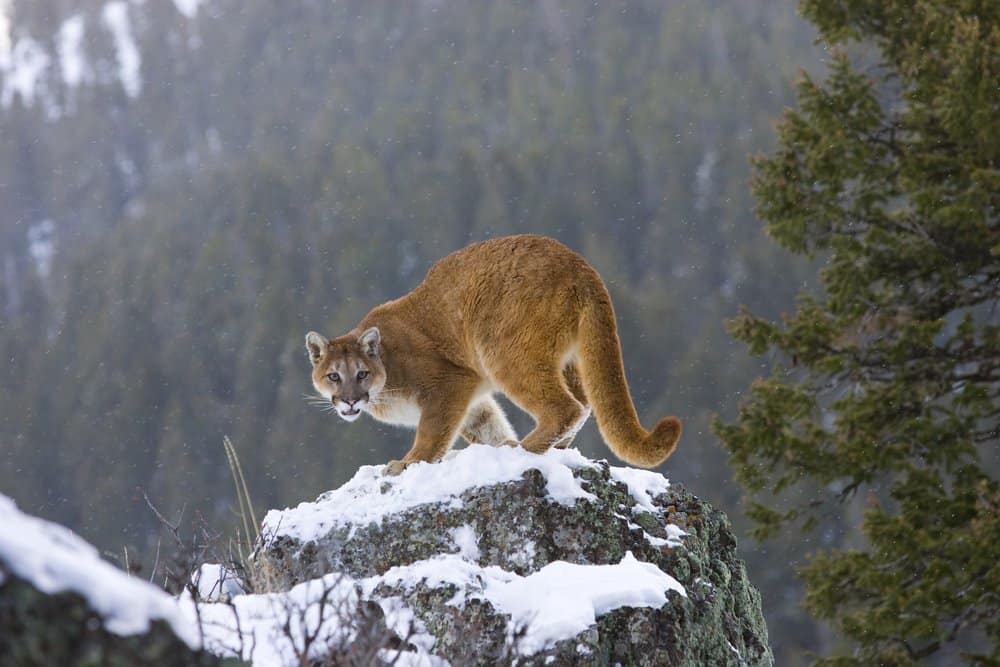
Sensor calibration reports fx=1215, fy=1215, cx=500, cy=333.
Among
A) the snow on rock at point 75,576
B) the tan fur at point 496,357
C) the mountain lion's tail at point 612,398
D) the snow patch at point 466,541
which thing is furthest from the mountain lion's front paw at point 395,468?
the snow on rock at point 75,576

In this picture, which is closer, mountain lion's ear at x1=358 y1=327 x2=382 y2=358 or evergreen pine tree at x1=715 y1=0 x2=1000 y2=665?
mountain lion's ear at x1=358 y1=327 x2=382 y2=358

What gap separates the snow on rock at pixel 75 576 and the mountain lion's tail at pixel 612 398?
11.6ft

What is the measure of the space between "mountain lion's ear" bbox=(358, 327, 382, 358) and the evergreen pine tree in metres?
3.51

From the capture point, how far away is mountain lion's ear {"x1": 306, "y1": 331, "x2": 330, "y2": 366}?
727cm

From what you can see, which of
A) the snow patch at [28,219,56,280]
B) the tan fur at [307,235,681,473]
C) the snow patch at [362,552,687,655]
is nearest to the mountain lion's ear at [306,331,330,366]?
the tan fur at [307,235,681,473]

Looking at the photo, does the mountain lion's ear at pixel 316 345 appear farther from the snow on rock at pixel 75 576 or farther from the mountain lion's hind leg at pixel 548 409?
the snow on rock at pixel 75 576

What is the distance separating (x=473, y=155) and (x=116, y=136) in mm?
37597

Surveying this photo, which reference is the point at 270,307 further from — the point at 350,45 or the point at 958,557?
the point at 958,557

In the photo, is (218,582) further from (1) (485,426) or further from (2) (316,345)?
(1) (485,426)

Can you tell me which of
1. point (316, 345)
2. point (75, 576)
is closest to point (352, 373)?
point (316, 345)

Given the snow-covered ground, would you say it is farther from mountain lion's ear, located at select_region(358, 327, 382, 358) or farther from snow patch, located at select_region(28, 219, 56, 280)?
snow patch, located at select_region(28, 219, 56, 280)

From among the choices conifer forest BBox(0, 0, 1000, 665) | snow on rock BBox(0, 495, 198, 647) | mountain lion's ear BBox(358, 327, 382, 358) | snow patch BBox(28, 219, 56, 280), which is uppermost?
snow on rock BBox(0, 495, 198, 647)

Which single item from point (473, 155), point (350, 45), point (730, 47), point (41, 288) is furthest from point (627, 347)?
point (350, 45)

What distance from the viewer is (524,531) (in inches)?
218
